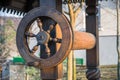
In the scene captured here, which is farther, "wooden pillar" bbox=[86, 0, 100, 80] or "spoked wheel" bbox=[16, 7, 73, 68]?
"wooden pillar" bbox=[86, 0, 100, 80]

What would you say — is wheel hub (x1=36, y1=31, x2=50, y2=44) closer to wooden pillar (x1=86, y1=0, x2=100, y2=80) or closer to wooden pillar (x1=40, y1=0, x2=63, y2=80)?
wooden pillar (x1=40, y1=0, x2=63, y2=80)

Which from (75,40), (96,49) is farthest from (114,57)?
(75,40)

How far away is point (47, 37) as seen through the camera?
2.48 m

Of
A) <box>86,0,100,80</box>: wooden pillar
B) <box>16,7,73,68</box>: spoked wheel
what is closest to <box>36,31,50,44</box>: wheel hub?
<box>16,7,73,68</box>: spoked wheel

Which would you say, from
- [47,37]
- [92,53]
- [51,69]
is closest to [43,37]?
[47,37]

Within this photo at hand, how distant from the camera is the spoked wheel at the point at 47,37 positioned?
7.88 feet

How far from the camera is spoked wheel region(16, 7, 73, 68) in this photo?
240 centimetres

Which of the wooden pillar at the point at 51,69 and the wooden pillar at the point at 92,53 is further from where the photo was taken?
the wooden pillar at the point at 92,53

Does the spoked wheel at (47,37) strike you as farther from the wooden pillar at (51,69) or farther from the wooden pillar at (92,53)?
the wooden pillar at (92,53)

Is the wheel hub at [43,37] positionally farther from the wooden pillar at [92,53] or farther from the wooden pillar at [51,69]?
the wooden pillar at [92,53]

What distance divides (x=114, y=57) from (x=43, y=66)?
16.0 m

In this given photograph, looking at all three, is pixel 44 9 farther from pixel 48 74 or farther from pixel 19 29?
pixel 48 74

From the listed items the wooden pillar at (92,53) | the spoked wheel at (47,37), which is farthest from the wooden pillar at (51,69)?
the wooden pillar at (92,53)

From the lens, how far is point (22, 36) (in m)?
2.56
